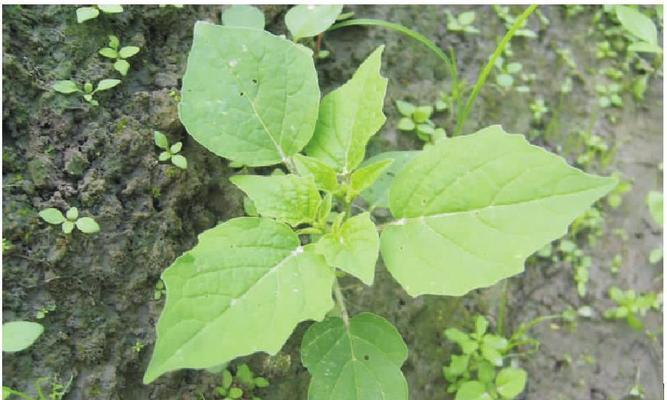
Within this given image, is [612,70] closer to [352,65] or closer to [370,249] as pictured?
[352,65]

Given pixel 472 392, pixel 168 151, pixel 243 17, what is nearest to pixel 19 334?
pixel 168 151

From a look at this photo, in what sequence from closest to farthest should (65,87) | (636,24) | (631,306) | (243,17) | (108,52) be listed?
1. (65,87)
2. (108,52)
3. (243,17)
4. (636,24)
5. (631,306)

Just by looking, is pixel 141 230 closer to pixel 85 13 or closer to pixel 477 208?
pixel 85 13

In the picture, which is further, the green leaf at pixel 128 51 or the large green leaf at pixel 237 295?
the green leaf at pixel 128 51

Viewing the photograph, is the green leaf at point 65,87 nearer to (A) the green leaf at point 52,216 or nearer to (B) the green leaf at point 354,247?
(A) the green leaf at point 52,216

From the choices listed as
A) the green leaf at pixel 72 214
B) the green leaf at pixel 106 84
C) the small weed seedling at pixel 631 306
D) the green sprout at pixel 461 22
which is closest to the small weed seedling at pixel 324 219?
the green leaf at pixel 106 84

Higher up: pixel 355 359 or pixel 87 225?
pixel 87 225

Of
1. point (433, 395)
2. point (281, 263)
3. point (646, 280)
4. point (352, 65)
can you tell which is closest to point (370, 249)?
point (281, 263)
